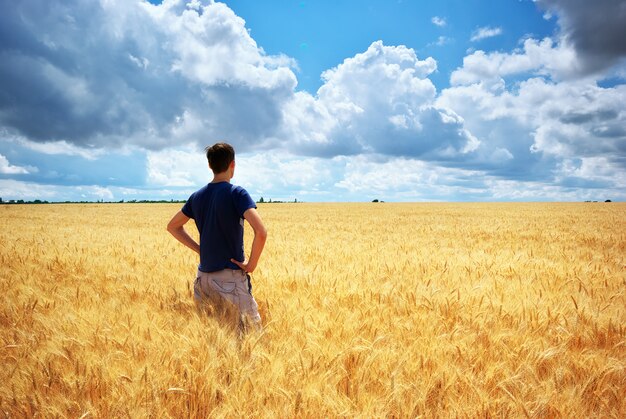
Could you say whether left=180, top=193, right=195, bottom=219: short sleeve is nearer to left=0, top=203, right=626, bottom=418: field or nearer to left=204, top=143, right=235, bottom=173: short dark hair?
left=204, top=143, right=235, bottom=173: short dark hair

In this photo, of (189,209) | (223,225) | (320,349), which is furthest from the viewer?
(189,209)

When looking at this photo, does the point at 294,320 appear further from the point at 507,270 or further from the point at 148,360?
the point at 507,270

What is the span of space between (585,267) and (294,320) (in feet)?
16.9

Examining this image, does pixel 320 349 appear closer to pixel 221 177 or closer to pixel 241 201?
pixel 241 201

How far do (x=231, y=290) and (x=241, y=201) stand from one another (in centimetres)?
75

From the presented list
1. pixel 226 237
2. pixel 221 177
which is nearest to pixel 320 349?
pixel 226 237

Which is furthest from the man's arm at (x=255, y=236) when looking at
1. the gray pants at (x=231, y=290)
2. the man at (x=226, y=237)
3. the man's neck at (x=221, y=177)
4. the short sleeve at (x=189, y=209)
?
the short sleeve at (x=189, y=209)

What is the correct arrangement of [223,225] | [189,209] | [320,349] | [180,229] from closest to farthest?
[320,349] → [223,225] → [189,209] → [180,229]

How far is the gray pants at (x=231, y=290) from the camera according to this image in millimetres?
2877

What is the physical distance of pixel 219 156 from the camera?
118 inches

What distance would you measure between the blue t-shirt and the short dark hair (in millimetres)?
141

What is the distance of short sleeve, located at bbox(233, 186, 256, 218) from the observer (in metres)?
2.85

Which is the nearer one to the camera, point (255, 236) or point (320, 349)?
point (320, 349)

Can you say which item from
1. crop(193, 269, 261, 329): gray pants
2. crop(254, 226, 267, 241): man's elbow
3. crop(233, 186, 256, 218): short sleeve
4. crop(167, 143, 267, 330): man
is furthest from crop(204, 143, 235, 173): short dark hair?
crop(193, 269, 261, 329): gray pants
